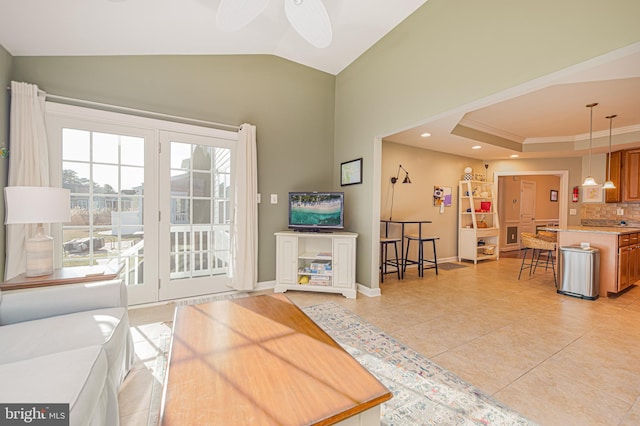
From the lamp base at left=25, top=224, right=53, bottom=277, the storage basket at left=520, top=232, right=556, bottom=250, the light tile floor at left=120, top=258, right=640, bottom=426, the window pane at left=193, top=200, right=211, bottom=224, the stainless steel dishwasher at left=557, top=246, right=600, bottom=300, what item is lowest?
the light tile floor at left=120, top=258, right=640, bottom=426

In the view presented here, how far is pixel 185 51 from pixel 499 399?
14.0ft

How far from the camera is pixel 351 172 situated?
380 centimetres

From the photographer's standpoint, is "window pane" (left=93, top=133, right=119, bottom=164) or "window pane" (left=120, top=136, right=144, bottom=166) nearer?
"window pane" (left=93, top=133, right=119, bottom=164)

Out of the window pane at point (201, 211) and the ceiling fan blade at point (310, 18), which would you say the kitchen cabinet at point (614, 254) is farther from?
the window pane at point (201, 211)

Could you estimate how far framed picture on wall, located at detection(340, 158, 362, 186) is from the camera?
3.64 metres

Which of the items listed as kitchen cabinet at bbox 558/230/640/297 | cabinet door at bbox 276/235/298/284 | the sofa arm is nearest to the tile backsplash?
kitchen cabinet at bbox 558/230/640/297

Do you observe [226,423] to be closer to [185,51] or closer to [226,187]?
[226,187]

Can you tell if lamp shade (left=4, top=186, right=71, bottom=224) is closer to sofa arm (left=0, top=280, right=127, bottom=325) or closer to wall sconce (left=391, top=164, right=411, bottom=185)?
sofa arm (left=0, top=280, right=127, bottom=325)

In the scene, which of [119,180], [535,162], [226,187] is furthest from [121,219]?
[535,162]

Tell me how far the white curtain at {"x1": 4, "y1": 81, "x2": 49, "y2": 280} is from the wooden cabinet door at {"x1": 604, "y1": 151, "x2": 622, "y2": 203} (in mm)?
8406

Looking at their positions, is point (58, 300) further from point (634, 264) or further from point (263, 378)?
point (634, 264)

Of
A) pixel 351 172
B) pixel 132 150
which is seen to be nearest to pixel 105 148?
pixel 132 150

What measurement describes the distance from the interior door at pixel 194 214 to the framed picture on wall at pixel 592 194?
690 centimetres

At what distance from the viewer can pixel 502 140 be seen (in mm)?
5113
